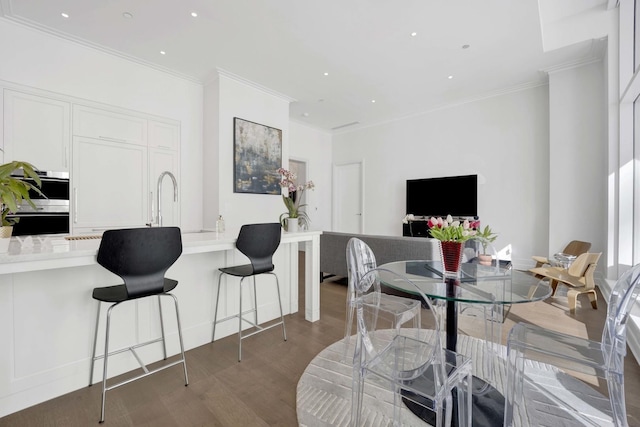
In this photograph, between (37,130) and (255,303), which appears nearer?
(255,303)

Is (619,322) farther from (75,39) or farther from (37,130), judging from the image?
(75,39)

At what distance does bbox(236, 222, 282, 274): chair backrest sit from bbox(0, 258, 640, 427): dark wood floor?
700mm

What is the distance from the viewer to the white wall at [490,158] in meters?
4.92

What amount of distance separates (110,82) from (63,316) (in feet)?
11.1

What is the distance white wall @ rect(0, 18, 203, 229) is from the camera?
10.5ft

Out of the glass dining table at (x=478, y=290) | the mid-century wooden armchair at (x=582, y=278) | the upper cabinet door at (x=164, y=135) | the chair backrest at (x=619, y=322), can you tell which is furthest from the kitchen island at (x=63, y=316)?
the mid-century wooden armchair at (x=582, y=278)

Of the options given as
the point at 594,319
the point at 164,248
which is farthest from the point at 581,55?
the point at 164,248

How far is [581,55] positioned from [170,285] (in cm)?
604

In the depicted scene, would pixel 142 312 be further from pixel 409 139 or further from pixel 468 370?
pixel 409 139

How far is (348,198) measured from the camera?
767cm

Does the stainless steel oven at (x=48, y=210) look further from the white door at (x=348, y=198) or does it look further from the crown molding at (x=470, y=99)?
the crown molding at (x=470, y=99)

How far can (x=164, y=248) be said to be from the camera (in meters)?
1.77

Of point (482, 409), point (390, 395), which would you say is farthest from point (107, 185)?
point (482, 409)

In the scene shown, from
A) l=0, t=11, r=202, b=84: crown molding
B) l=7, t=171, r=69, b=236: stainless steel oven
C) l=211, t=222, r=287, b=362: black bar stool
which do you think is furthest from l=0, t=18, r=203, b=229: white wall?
l=211, t=222, r=287, b=362: black bar stool
